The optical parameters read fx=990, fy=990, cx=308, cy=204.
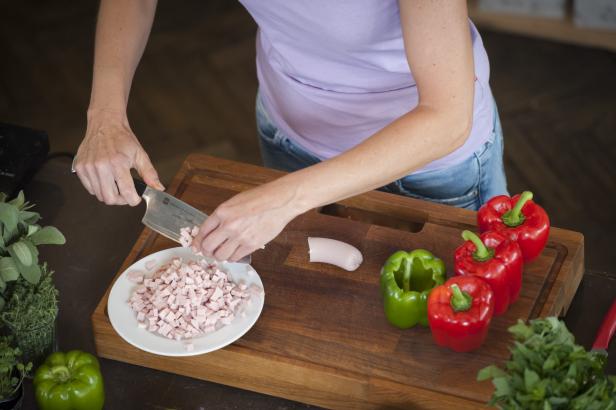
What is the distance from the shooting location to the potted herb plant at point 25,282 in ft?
4.87

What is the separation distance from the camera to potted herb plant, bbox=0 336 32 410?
1.42 m

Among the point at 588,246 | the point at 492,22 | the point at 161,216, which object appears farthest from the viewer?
the point at 492,22

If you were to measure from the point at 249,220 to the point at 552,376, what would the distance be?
1.70 feet

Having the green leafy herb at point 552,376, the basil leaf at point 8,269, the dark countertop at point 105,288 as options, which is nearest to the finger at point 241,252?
the dark countertop at point 105,288

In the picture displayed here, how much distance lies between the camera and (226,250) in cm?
158

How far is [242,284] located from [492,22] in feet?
7.78

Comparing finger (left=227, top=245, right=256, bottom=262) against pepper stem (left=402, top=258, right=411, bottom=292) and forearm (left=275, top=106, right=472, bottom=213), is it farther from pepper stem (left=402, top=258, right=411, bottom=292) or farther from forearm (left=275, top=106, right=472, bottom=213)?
pepper stem (left=402, top=258, right=411, bottom=292)

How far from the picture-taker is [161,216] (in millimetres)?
1743

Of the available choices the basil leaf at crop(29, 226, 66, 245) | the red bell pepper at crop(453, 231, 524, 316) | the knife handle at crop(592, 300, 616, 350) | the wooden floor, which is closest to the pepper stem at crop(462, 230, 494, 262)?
the red bell pepper at crop(453, 231, 524, 316)

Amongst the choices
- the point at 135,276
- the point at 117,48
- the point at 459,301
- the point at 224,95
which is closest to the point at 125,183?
the point at 135,276

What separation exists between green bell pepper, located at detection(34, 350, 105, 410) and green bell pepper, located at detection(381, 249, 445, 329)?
0.48m

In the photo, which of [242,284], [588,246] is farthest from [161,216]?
[588,246]

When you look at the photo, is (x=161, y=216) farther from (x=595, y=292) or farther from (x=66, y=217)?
(x=595, y=292)

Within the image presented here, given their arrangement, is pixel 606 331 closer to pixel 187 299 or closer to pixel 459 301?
pixel 459 301
